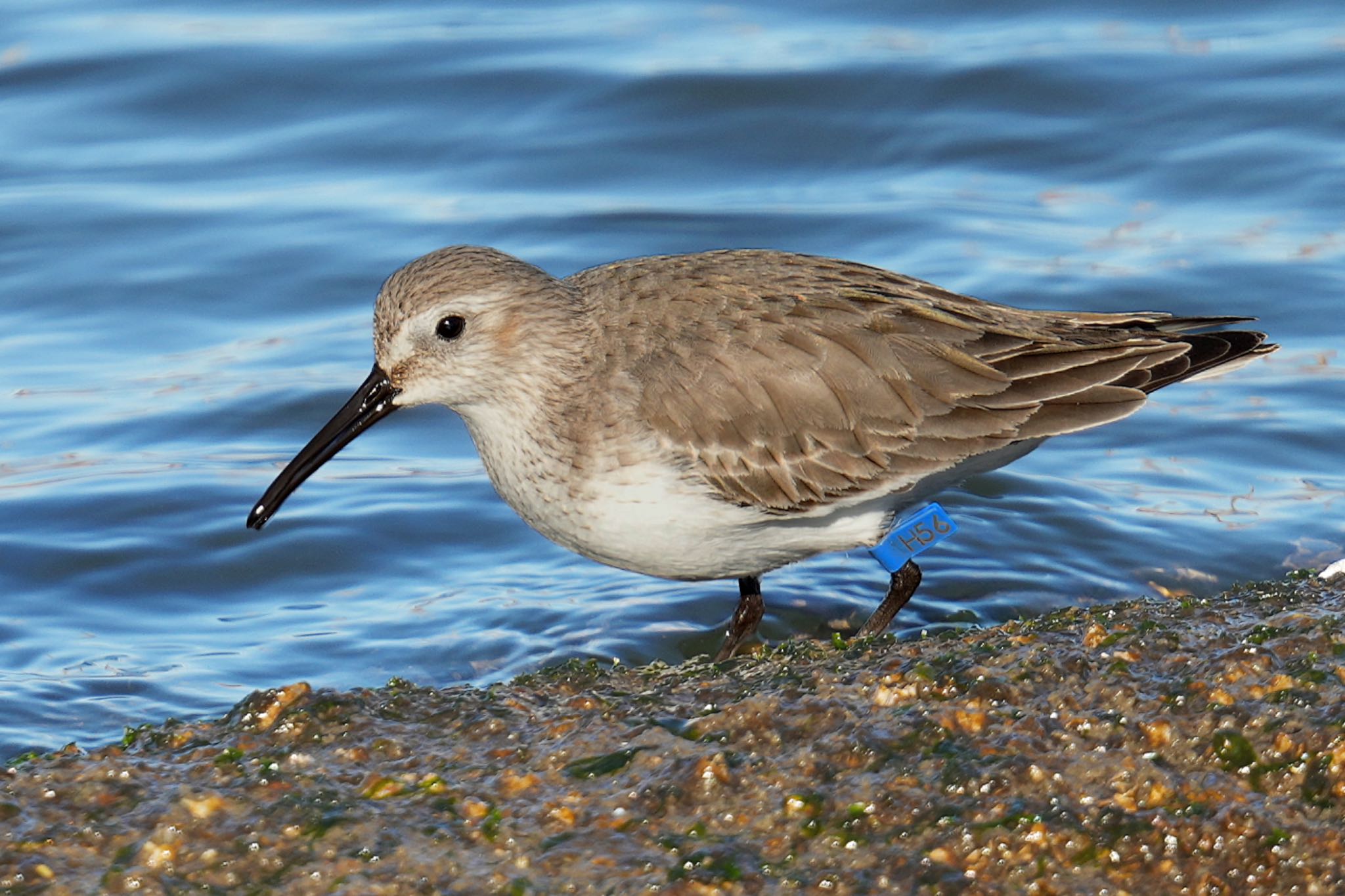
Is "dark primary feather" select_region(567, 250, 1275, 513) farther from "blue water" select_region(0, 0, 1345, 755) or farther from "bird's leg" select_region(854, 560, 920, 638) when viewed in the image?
"blue water" select_region(0, 0, 1345, 755)

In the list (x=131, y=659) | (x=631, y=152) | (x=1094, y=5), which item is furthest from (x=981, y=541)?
(x=1094, y=5)

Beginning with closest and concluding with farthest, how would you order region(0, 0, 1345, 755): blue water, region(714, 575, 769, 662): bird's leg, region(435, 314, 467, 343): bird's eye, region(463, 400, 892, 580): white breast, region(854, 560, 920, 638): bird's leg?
region(463, 400, 892, 580): white breast, region(435, 314, 467, 343): bird's eye, region(854, 560, 920, 638): bird's leg, region(714, 575, 769, 662): bird's leg, region(0, 0, 1345, 755): blue water

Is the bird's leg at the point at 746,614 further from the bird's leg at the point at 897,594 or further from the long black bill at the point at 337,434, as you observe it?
the long black bill at the point at 337,434

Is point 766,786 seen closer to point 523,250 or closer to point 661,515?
point 661,515

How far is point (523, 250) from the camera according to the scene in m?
10.6

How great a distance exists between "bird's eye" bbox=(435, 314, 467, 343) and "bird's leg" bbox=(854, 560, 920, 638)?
6.11ft

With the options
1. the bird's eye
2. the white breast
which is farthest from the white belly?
the bird's eye

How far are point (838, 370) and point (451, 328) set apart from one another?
4.54 feet

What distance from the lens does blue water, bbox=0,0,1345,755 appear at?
285 inches

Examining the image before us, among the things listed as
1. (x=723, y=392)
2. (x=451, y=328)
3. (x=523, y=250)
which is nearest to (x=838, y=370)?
(x=723, y=392)

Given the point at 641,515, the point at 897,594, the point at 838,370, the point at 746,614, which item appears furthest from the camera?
the point at 746,614

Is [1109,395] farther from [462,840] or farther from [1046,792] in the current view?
[462,840]

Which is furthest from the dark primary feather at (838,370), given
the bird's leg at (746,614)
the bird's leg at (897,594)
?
the bird's leg at (746,614)

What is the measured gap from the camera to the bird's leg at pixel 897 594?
6.43 meters
